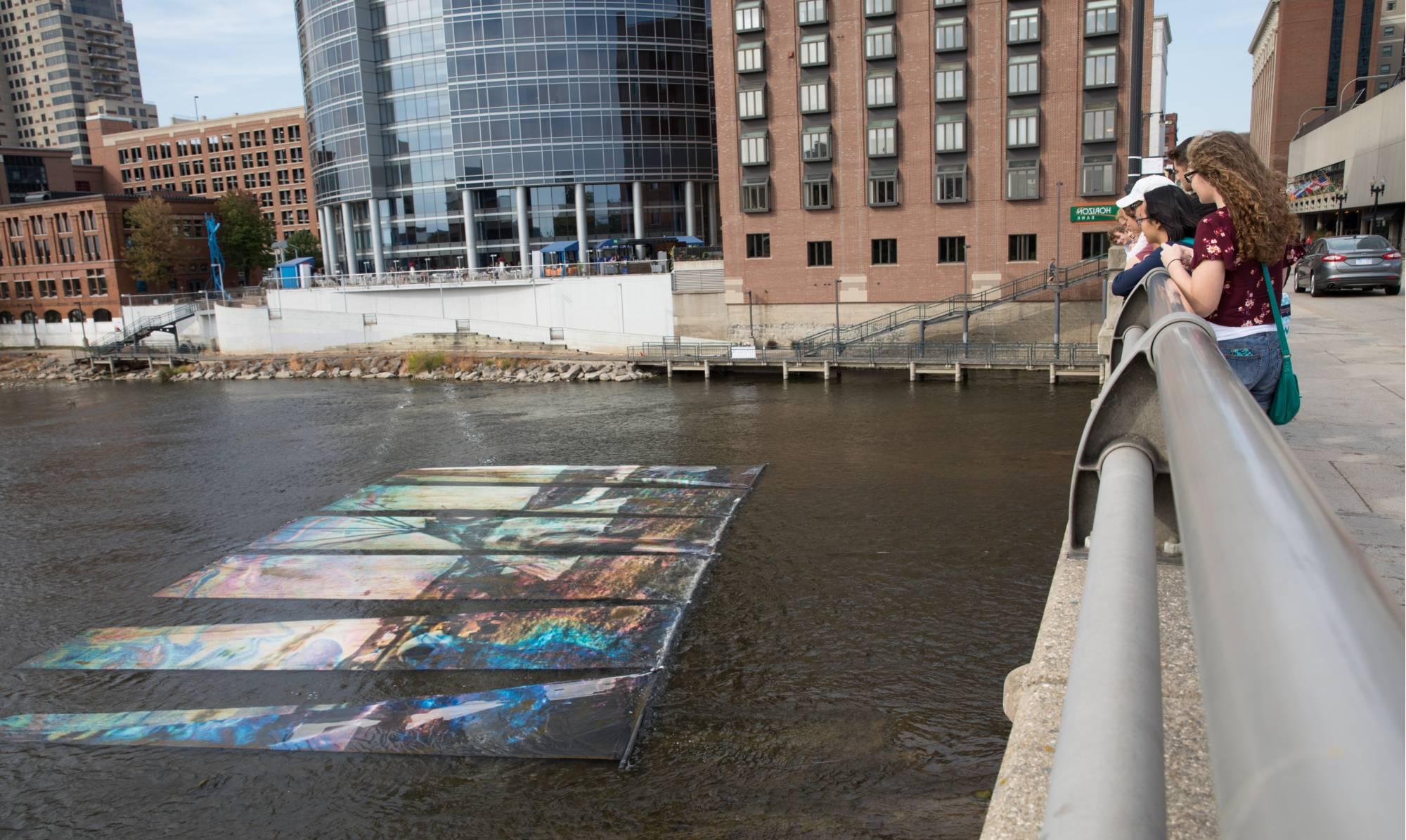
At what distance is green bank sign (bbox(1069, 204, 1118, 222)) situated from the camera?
151 ft

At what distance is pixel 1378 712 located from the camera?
64 centimetres

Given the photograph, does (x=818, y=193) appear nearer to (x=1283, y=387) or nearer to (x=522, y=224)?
(x=522, y=224)

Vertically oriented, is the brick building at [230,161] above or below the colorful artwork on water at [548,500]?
above

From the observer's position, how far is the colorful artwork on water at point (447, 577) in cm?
2167

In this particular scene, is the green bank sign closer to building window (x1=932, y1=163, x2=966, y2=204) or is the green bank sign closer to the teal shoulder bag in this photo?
building window (x1=932, y1=163, x2=966, y2=204)

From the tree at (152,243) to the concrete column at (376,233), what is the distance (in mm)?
18253

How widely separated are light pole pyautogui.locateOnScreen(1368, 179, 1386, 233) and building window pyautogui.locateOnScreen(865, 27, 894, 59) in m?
23.2

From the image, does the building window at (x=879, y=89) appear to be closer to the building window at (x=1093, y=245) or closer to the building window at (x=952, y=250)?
the building window at (x=952, y=250)

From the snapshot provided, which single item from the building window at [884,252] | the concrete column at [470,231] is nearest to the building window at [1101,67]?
the building window at [884,252]

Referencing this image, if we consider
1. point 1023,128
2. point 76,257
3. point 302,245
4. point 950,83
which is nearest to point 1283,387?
point 1023,128

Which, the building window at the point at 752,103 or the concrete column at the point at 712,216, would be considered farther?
the concrete column at the point at 712,216

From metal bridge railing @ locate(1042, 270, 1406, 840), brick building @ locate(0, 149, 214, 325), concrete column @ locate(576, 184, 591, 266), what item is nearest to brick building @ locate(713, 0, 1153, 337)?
concrete column @ locate(576, 184, 591, 266)

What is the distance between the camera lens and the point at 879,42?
162 ft

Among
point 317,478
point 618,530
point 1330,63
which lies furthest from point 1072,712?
point 1330,63
